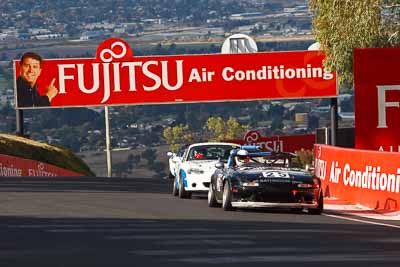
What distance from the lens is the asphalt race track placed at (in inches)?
602

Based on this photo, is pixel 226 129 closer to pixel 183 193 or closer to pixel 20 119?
pixel 20 119

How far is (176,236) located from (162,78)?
41560 mm

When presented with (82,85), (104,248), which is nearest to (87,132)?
(82,85)

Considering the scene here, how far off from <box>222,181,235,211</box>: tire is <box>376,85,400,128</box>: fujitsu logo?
15.1 feet

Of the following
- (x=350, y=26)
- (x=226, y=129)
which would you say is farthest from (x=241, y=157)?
(x=226, y=129)

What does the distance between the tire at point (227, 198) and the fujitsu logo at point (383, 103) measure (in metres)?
4.61

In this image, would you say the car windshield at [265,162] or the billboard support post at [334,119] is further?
the billboard support post at [334,119]

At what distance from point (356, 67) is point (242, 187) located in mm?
4716

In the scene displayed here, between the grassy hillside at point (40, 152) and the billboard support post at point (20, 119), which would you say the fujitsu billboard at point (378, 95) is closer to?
the grassy hillside at point (40, 152)

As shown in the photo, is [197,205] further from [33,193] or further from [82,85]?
[82,85]

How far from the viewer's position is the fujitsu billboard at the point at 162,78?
2338 inches

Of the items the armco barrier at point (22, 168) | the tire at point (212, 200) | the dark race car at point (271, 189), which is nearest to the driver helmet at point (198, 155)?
the tire at point (212, 200)

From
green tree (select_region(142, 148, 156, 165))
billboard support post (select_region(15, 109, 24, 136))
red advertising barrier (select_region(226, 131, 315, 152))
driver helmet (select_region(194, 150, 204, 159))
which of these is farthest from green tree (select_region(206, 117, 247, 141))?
driver helmet (select_region(194, 150, 204, 159))

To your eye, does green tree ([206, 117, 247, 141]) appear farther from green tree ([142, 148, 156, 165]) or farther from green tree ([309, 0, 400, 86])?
green tree ([309, 0, 400, 86])
